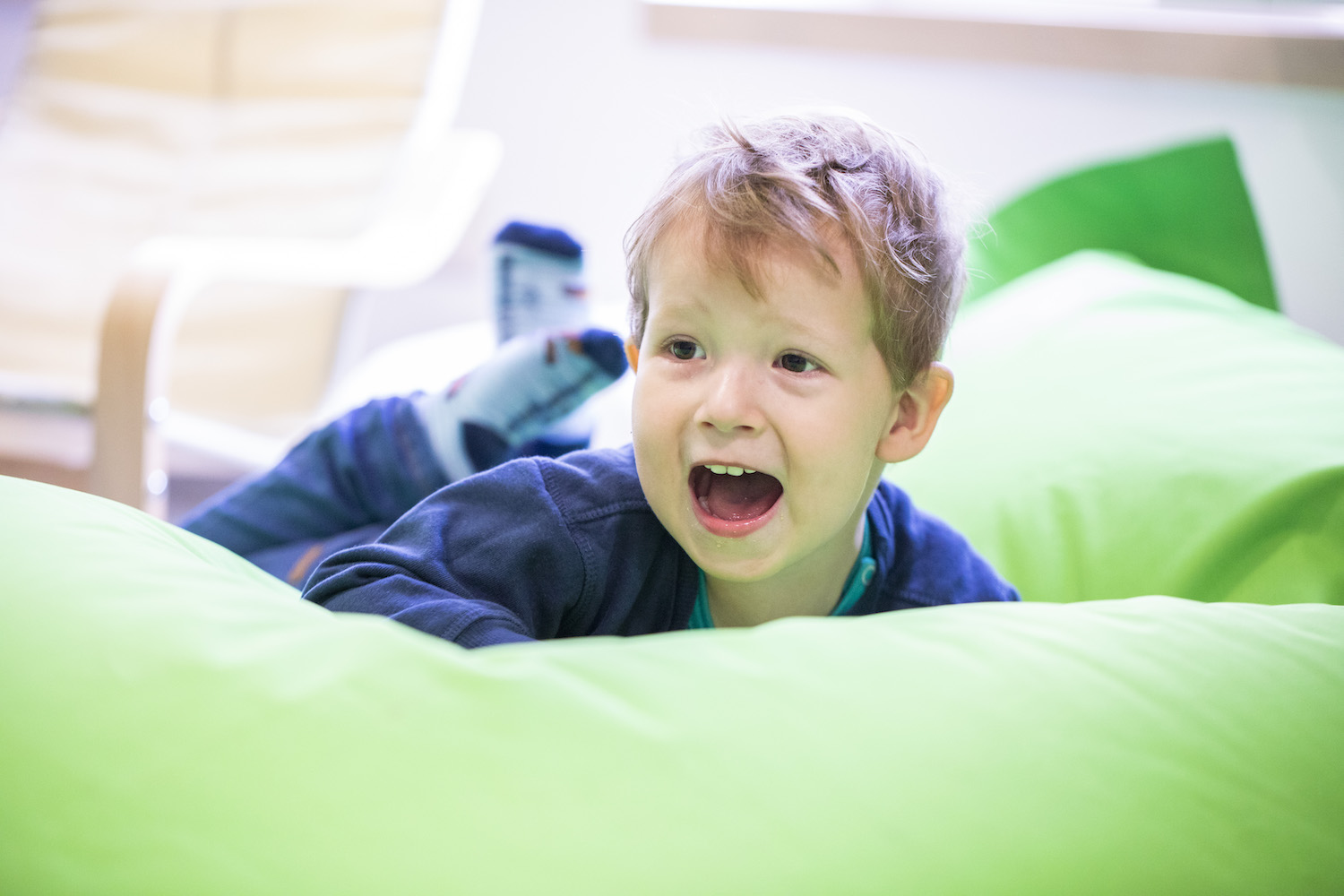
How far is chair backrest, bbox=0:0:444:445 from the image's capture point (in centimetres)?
185

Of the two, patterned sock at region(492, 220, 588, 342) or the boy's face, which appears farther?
patterned sock at region(492, 220, 588, 342)

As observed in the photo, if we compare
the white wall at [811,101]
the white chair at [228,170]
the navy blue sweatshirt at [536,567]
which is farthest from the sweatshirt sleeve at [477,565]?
the white wall at [811,101]

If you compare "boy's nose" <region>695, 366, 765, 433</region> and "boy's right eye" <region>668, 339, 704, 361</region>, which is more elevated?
"boy's right eye" <region>668, 339, 704, 361</region>

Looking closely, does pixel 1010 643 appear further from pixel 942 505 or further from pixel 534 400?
pixel 534 400

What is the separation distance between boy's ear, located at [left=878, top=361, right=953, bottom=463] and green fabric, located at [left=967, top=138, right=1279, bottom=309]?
76 cm

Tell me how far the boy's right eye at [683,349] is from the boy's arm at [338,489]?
429 millimetres

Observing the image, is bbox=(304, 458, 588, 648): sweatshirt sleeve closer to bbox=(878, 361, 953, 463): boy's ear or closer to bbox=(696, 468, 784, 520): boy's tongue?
bbox=(696, 468, 784, 520): boy's tongue

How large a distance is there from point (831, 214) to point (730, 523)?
0.20m

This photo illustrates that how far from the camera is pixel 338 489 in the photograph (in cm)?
106

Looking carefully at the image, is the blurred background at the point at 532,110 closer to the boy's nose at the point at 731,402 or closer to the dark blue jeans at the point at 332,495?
the dark blue jeans at the point at 332,495

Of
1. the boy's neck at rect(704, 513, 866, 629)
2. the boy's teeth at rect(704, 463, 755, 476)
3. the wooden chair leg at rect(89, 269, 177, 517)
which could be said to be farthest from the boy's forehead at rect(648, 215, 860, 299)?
the wooden chair leg at rect(89, 269, 177, 517)

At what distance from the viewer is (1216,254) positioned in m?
1.52

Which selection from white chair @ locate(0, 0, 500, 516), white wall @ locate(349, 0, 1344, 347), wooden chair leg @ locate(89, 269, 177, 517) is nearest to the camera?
wooden chair leg @ locate(89, 269, 177, 517)

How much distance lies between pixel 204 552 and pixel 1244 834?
1.80 feet
